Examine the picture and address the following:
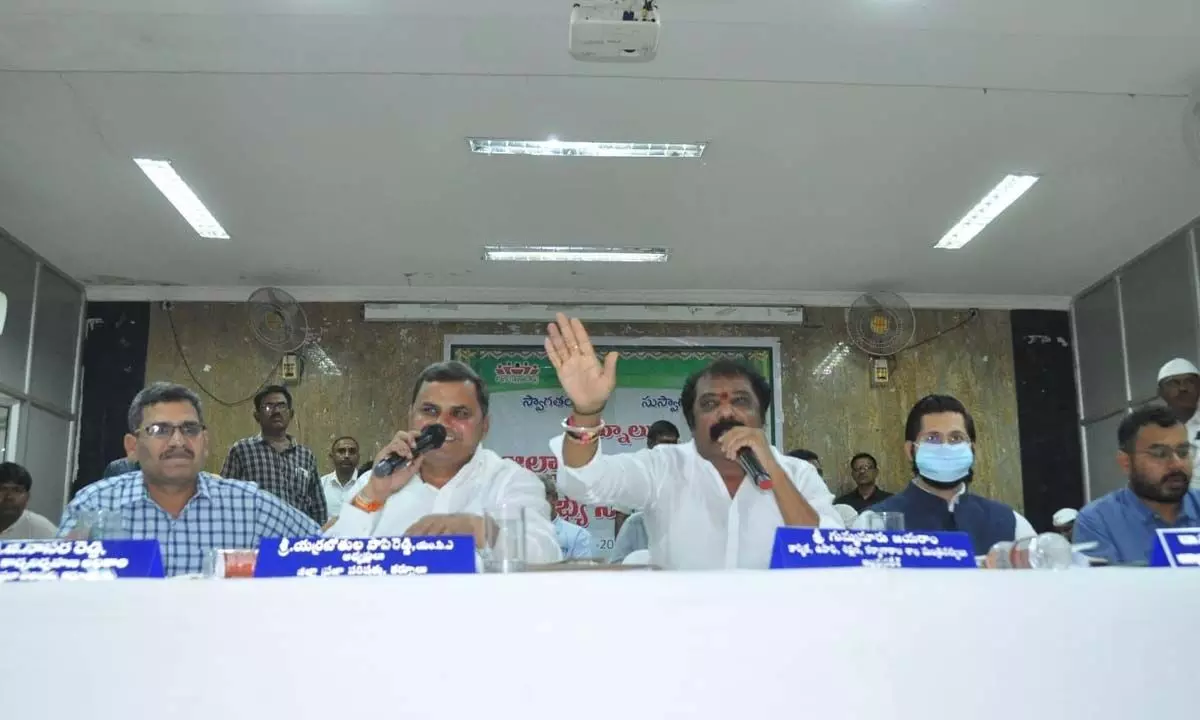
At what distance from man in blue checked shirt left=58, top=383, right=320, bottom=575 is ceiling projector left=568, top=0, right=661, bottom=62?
67.3 inches

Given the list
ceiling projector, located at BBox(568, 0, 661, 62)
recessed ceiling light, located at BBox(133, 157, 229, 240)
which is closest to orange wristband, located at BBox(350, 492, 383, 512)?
ceiling projector, located at BBox(568, 0, 661, 62)

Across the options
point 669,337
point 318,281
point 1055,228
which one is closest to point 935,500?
point 1055,228

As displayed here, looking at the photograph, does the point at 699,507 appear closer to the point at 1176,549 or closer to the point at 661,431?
the point at 1176,549

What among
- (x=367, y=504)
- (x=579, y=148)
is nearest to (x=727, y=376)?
(x=367, y=504)

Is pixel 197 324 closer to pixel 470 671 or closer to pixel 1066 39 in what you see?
pixel 1066 39

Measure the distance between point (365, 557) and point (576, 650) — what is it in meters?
0.35

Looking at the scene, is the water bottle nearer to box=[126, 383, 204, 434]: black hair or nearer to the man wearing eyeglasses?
the man wearing eyeglasses

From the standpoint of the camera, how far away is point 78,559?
126 cm

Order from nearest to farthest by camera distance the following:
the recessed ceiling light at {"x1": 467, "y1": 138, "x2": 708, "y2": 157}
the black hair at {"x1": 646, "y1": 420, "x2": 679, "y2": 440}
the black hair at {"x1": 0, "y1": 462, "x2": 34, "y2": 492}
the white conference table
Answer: the white conference table, the black hair at {"x1": 0, "y1": 462, "x2": 34, "y2": 492}, the recessed ceiling light at {"x1": 467, "y1": 138, "x2": 708, "y2": 157}, the black hair at {"x1": 646, "y1": 420, "x2": 679, "y2": 440}

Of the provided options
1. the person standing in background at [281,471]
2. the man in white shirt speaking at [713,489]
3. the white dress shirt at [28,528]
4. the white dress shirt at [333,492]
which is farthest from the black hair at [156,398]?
the white dress shirt at [333,492]

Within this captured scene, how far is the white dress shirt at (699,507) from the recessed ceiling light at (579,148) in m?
2.47

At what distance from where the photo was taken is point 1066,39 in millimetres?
3740

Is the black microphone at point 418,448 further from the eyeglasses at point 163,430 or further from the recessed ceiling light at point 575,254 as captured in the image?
the recessed ceiling light at point 575,254

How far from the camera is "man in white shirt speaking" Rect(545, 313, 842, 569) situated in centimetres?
224
